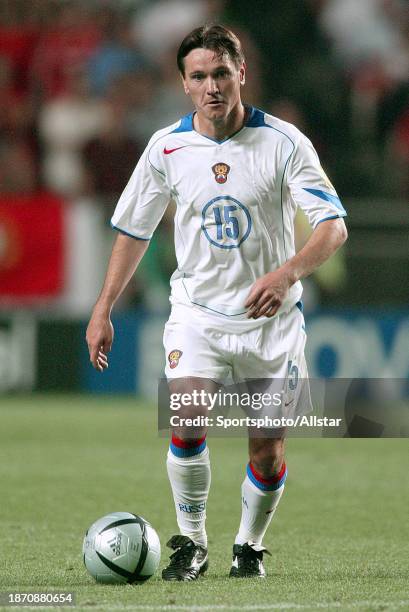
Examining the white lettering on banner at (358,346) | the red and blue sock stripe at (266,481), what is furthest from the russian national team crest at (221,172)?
the white lettering on banner at (358,346)

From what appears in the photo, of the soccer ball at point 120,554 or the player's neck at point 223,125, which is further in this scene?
the player's neck at point 223,125

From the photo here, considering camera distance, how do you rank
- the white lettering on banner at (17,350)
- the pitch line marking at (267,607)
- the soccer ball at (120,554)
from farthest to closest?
the white lettering on banner at (17,350) → the soccer ball at (120,554) → the pitch line marking at (267,607)

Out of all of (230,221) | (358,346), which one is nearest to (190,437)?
(230,221)

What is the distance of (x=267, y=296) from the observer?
4.92m

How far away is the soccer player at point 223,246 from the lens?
206 inches

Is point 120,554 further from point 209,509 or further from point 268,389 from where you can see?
point 209,509

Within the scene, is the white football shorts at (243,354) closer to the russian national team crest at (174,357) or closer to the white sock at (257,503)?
the russian national team crest at (174,357)

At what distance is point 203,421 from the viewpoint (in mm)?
5258

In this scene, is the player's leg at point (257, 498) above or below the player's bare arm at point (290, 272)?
below

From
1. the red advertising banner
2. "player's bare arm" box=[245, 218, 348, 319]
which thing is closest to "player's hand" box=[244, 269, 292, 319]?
"player's bare arm" box=[245, 218, 348, 319]

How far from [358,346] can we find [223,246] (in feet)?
24.3

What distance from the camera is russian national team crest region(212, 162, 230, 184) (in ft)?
17.4

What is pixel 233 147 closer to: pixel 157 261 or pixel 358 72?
pixel 157 261

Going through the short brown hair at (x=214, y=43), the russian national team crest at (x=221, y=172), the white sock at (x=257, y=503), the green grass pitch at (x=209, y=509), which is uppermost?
the short brown hair at (x=214, y=43)
